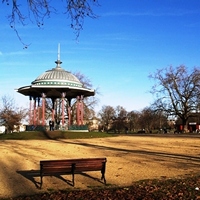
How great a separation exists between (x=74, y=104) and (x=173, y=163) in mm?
48452

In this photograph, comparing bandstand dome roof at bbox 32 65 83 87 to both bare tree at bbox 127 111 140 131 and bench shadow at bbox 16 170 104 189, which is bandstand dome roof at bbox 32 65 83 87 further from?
bare tree at bbox 127 111 140 131

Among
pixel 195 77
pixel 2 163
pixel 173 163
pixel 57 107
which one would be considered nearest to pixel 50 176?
pixel 2 163

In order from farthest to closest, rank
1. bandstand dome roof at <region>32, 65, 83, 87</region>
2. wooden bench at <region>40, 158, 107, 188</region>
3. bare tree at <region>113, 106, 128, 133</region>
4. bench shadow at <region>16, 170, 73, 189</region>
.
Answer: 1. bare tree at <region>113, 106, 128, 133</region>
2. bandstand dome roof at <region>32, 65, 83, 87</region>
3. bench shadow at <region>16, 170, 73, 189</region>
4. wooden bench at <region>40, 158, 107, 188</region>

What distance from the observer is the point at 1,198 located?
23.7 ft

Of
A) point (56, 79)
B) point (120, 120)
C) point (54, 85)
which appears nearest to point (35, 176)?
point (54, 85)


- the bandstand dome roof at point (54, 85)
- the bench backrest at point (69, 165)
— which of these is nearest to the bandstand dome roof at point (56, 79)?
the bandstand dome roof at point (54, 85)

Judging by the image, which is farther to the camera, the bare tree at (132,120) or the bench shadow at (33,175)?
the bare tree at (132,120)

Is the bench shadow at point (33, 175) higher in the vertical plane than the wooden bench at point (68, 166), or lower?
lower

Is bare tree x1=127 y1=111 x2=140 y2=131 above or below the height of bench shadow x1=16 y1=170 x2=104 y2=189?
above

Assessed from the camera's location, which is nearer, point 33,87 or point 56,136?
point 56,136

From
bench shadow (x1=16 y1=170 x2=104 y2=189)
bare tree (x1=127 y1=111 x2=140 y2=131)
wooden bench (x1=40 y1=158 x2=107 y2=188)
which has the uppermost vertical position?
bare tree (x1=127 y1=111 x2=140 y2=131)

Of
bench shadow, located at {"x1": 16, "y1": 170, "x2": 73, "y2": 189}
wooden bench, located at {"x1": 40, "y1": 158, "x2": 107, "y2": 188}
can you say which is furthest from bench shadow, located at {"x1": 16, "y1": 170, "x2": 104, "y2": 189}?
wooden bench, located at {"x1": 40, "y1": 158, "x2": 107, "y2": 188}

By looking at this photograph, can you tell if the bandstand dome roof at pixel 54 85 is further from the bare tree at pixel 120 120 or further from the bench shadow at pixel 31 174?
the bare tree at pixel 120 120

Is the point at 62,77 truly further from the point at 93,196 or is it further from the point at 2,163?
the point at 93,196
